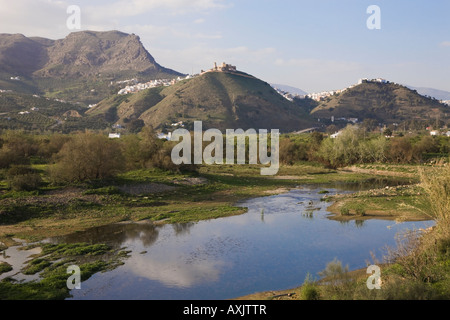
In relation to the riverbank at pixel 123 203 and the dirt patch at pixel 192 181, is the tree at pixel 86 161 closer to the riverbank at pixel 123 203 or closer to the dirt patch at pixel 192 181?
the riverbank at pixel 123 203

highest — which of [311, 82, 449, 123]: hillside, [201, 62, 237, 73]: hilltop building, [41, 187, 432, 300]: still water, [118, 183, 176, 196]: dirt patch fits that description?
[201, 62, 237, 73]: hilltop building

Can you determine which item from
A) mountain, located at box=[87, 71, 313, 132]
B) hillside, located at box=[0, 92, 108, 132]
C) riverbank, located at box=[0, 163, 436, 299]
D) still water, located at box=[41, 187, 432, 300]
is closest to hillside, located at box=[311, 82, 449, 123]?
mountain, located at box=[87, 71, 313, 132]

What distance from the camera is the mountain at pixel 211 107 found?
403 ft

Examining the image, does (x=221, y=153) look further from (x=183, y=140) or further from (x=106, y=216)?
(x=106, y=216)

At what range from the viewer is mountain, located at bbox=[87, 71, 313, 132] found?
122812 mm

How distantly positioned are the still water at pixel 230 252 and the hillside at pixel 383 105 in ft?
443

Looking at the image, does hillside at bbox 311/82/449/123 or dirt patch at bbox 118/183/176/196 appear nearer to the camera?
dirt patch at bbox 118/183/176/196

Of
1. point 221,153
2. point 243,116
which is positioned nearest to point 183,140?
point 221,153

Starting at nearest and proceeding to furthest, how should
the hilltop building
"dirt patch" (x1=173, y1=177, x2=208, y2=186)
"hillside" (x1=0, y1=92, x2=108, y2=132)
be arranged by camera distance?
"dirt patch" (x1=173, y1=177, x2=208, y2=186) < "hillside" (x1=0, y1=92, x2=108, y2=132) < the hilltop building

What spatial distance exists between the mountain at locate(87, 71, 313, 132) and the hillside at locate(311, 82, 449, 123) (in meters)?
21.6

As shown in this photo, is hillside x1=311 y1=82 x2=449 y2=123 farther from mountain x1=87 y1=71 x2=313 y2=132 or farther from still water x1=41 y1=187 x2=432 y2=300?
still water x1=41 y1=187 x2=432 y2=300

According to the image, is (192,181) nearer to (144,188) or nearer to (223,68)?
(144,188)

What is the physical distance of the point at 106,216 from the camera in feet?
85.6

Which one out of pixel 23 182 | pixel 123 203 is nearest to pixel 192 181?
pixel 123 203
